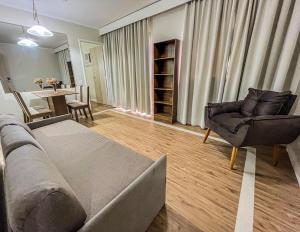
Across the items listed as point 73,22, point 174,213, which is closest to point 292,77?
point 174,213

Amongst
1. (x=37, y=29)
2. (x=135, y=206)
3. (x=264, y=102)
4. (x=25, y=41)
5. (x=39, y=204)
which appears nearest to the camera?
(x=39, y=204)

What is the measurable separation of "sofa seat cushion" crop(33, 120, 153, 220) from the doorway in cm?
374

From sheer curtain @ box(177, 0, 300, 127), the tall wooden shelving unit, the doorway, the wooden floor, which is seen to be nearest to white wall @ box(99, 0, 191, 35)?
sheer curtain @ box(177, 0, 300, 127)

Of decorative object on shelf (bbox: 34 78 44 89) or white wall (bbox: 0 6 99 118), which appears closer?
white wall (bbox: 0 6 99 118)

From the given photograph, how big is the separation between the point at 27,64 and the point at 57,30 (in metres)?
1.07

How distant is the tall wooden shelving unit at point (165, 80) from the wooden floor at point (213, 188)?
3.06 feet

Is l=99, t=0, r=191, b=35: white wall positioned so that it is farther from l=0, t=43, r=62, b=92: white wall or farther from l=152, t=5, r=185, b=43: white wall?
l=0, t=43, r=62, b=92: white wall

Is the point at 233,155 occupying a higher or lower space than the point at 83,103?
lower

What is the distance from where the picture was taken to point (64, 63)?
3.84 m

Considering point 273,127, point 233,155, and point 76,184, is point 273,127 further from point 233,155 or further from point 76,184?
point 76,184

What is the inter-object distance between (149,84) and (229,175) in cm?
260

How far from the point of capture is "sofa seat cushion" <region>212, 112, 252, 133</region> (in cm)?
163

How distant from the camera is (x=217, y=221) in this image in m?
1.18

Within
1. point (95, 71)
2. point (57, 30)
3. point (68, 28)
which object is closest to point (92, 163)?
point (57, 30)
